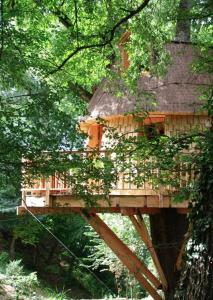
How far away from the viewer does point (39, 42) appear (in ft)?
16.7

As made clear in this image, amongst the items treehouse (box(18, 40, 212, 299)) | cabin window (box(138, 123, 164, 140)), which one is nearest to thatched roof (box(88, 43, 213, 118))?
treehouse (box(18, 40, 212, 299))

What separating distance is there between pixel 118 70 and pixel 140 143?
7.82ft

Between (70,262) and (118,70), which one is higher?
→ (118,70)

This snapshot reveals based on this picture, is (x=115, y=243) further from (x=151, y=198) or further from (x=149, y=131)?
(x=149, y=131)

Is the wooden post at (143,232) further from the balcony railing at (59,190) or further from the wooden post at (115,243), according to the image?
the balcony railing at (59,190)

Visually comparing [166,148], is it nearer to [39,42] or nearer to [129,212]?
[39,42]

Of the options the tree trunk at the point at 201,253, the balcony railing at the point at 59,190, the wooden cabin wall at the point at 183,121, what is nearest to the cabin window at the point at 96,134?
the wooden cabin wall at the point at 183,121

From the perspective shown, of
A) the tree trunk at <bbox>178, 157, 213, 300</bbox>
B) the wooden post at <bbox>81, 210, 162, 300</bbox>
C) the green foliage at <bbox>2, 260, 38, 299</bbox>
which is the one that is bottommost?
the green foliage at <bbox>2, 260, 38, 299</bbox>

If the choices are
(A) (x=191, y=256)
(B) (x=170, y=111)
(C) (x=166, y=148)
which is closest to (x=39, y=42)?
(C) (x=166, y=148)

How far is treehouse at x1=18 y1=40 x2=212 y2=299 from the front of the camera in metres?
7.57

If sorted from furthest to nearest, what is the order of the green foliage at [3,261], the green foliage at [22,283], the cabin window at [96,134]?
the green foliage at [3,261] → the green foliage at [22,283] → the cabin window at [96,134]

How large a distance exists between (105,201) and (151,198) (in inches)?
29.8

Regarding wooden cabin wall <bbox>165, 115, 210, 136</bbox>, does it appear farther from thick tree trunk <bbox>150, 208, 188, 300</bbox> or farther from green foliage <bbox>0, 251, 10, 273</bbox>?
green foliage <bbox>0, 251, 10, 273</bbox>

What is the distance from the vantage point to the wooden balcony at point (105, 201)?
735 cm
